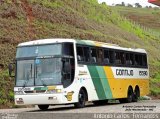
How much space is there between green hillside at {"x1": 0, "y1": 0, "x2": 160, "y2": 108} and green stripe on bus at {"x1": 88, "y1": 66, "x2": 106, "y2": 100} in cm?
821

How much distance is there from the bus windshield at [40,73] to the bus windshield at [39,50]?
334mm

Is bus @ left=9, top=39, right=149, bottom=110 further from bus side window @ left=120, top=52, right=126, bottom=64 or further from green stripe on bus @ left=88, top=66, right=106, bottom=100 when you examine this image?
bus side window @ left=120, top=52, right=126, bottom=64

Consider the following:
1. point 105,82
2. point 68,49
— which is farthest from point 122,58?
point 68,49

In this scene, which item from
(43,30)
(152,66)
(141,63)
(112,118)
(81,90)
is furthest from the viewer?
(152,66)

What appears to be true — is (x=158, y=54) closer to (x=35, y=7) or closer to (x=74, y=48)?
(x=35, y=7)

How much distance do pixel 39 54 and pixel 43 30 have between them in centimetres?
2238

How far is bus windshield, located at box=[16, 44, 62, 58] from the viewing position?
24594mm

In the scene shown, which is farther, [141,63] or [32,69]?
[141,63]

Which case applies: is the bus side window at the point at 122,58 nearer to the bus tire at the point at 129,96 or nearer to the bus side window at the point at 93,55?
the bus tire at the point at 129,96

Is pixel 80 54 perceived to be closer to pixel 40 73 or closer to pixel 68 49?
pixel 68 49

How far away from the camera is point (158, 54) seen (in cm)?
5806

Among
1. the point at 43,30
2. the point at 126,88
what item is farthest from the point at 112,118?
the point at 43,30

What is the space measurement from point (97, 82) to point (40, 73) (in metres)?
4.16

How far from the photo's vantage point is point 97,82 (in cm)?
2733
